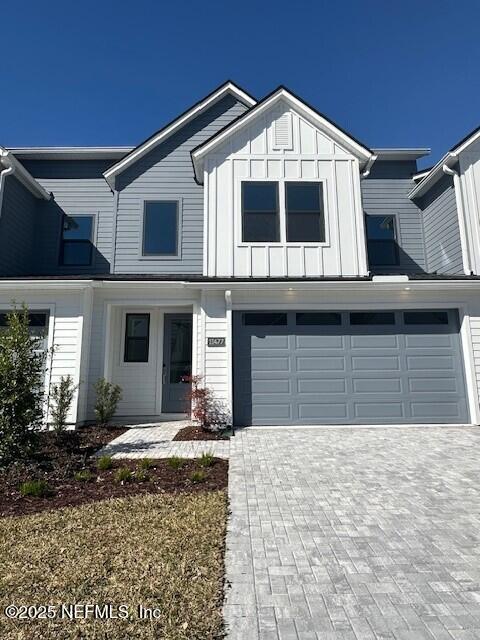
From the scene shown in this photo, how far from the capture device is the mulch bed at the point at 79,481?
4254mm

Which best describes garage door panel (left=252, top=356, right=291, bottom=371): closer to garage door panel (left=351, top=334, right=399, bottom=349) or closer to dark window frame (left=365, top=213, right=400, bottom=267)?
garage door panel (left=351, top=334, right=399, bottom=349)

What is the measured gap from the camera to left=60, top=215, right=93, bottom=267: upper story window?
1139 cm

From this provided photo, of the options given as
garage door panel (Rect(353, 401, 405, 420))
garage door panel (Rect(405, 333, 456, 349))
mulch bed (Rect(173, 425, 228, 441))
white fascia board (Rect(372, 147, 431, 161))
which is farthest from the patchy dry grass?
white fascia board (Rect(372, 147, 431, 161))

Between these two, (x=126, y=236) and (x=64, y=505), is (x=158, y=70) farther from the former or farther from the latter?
(x=64, y=505)

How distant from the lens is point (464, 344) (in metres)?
8.55

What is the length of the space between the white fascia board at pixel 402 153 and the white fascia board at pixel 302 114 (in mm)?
3284

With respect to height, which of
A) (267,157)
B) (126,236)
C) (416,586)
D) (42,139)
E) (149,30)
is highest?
(149,30)

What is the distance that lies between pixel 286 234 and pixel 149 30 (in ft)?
21.3

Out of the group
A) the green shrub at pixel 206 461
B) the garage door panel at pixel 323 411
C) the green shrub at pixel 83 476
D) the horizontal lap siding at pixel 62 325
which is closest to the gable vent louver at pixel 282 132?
the horizontal lap siding at pixel 62 325

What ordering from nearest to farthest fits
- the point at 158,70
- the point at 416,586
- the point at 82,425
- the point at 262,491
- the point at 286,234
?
1. the point at 416,586
2. the point at 262,491
3. the point at 82,425
4. the point at 286,234
5. the point at 158,70

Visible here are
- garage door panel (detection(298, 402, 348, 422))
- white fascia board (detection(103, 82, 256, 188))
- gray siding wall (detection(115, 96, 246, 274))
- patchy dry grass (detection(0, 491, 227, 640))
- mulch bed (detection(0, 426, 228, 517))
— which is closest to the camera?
patchy dry grass (detection(0, 491, 227, 640))

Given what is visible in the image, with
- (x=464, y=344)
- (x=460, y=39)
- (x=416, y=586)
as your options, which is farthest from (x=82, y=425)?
(x=460, y=39)

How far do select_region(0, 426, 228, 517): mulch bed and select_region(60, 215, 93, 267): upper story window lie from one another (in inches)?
266

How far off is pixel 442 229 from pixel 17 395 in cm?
1181
